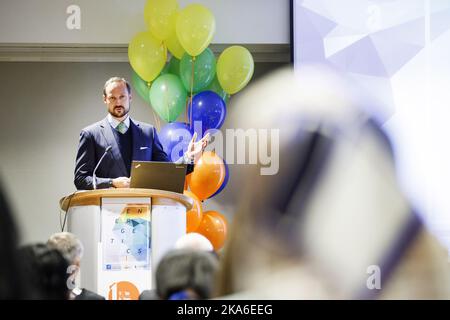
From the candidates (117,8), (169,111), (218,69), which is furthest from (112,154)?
(117,8)

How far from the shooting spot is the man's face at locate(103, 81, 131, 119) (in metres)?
3.09

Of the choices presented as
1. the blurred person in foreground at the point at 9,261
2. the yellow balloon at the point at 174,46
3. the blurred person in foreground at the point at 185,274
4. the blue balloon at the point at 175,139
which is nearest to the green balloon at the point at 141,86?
the yellow balloon at the point at 174,46

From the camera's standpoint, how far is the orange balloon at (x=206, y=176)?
372cm

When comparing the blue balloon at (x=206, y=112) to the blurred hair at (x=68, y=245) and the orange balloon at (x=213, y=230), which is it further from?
the blurred hair at (x=68, y=245)

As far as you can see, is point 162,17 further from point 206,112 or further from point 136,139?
point 136,139

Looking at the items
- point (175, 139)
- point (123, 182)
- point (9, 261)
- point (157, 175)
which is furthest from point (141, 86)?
point (9, 261)

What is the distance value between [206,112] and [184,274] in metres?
2.40

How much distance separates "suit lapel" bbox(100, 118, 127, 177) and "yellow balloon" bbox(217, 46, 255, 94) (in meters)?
0.93

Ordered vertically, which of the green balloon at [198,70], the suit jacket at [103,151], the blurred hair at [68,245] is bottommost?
the blurred hair at [68,245]

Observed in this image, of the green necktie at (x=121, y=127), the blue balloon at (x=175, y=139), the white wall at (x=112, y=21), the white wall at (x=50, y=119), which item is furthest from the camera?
the white wall at (x=50, y=119)

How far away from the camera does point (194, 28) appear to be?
3715mm

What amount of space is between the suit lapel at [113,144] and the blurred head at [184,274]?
173 centimetres

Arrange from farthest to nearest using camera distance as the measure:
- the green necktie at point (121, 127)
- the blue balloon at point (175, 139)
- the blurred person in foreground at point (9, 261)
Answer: the blue balloon at point (175, 139)
the green necktie at point (121, 127)
the blurred person in foreground at point (9, 261)
